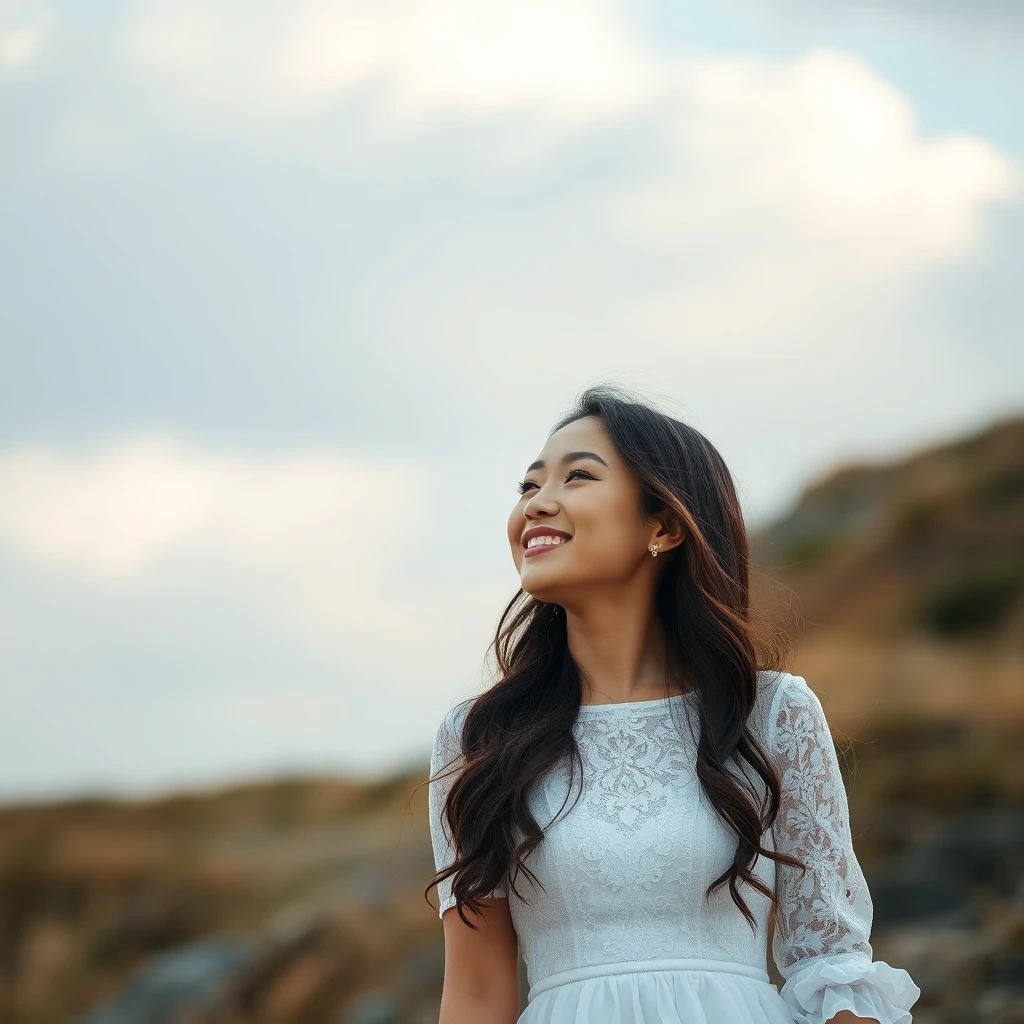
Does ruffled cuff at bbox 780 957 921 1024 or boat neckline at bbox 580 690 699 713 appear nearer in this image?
ruffled cuff at bbox 780 957 921 1024

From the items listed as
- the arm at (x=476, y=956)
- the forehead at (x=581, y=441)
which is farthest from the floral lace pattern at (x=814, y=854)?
the forehead at (x=581, y=441)

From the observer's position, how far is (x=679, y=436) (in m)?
3.04

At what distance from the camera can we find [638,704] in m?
2.99

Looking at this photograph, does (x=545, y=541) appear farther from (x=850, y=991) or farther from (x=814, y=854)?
(x=850, y=991)

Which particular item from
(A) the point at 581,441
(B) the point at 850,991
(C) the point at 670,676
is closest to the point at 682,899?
(B) the point at 850,991

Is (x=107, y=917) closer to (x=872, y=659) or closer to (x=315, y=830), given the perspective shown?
(x=315, y=830)

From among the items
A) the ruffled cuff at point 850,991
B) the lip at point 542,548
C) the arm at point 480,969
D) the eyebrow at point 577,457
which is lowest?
the ruffled cuff at point 850,991

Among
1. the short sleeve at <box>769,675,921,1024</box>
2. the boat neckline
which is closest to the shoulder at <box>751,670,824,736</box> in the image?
the short sleeve at <box>769,675,921,1024</box>

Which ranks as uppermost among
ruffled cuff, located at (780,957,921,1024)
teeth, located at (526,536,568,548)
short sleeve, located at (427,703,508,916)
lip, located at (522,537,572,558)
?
teeth, located at (526,536,568,548)

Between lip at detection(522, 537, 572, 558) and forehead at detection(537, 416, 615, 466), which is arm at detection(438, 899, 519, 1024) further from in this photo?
forehead at detection(537, 416, 615, 466)

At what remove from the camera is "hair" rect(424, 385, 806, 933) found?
111 inches

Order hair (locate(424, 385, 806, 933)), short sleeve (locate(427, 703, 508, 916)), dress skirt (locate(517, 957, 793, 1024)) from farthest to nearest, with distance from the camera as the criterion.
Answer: short sleeve (locate(427, 703, 508, 916)) → hair (locate(424, 385, 806, 933)) → dress skirt (locate(517, 957, 793, 1024))

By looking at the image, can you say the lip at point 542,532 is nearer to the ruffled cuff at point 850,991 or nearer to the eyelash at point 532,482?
the eyelash at point 532,482

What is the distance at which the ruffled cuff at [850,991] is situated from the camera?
2734 mm
